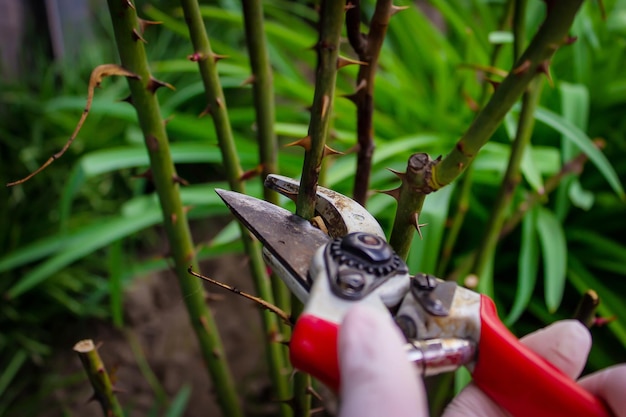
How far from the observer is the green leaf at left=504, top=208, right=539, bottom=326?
0.92 m

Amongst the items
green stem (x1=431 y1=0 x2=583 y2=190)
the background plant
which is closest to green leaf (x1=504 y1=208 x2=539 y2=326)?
the background plant

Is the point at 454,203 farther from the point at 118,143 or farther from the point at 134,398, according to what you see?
the point at 118,143

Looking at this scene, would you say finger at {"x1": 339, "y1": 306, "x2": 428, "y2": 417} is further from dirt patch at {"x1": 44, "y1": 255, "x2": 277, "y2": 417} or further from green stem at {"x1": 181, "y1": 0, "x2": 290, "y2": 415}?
dirt patch at {"x1": 44, "y1": 255, "x2": 277, "y2": 417}

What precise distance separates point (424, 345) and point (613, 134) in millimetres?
1089

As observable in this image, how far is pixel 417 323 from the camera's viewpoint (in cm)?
37

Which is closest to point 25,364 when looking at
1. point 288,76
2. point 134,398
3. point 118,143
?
point 134,398

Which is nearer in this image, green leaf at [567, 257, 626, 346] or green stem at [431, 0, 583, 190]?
green stem at [431, 0, 583, 190]

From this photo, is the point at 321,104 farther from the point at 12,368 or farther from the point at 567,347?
the point at 12,368

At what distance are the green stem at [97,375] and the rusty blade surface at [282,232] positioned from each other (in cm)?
19

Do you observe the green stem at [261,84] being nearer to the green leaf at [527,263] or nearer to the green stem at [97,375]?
the green stem at [97,375]

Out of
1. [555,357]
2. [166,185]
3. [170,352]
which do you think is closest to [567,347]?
[555,357]

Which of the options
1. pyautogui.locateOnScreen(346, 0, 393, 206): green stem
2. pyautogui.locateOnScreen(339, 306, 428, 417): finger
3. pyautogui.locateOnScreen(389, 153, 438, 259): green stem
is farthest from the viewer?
pyautogui.locateOnScreen(346, 0, 393, 206): green stem

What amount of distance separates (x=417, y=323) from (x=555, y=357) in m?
0.14

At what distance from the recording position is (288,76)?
136 cm
